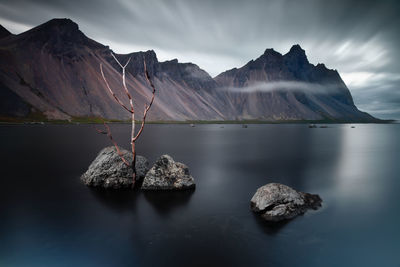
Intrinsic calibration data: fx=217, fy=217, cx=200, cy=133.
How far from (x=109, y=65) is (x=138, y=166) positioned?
209 m

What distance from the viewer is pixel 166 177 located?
14633 mm

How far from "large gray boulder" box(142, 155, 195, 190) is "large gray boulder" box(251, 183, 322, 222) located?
522 centimetres

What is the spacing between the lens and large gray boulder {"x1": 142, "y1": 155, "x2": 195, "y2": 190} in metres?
14.4

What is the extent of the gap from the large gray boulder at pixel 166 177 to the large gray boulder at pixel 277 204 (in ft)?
17.1

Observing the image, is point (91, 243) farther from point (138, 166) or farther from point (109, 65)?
point (109, 65)

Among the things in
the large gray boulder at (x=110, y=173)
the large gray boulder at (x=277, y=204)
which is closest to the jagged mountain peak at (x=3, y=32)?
the large gray boulder at (x=110, y=173)

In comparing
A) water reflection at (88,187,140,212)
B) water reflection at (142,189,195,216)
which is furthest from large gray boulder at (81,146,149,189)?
water reflection at (142,189,195,216)

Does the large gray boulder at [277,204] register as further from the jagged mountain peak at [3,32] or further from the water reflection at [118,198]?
the jagged mountain peak at [3,32]

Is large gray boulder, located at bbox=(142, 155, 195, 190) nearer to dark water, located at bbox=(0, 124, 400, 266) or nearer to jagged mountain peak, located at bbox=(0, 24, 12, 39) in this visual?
dark water, located at bbox=(0, 124, 400, 266)

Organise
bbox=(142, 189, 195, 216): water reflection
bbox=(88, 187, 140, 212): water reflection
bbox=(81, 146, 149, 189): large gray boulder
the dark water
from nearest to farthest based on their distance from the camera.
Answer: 1. the dark water
2. bbox=(142, 189, 195, 216): water reflection
3. bbox=(88, 187, 140, 212): water reflection
4. bbox=(81, 146, 149, 189): large gray boulder

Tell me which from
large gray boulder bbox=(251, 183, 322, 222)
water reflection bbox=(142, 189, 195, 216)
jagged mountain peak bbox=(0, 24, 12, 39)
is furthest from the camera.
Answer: jagged mountain peak bbox=(0, 24, 12, 39)

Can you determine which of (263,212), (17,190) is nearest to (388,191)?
(263,212)

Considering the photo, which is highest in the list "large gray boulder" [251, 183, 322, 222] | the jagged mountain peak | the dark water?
the jagged mountain peak

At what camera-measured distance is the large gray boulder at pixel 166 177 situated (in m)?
14.4
